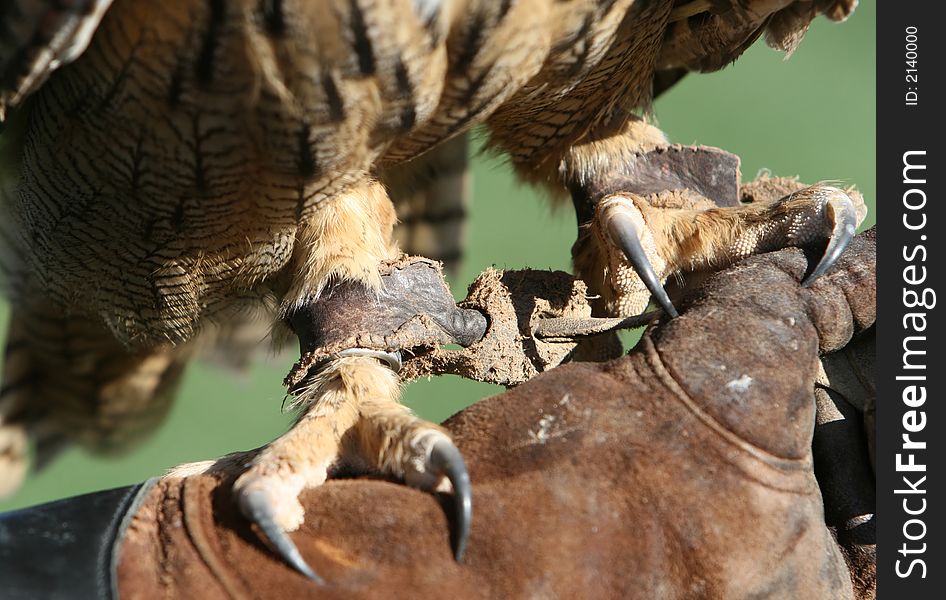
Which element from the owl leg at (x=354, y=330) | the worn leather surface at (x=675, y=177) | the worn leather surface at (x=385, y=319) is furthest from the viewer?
the worn leather surface at (x=675, y=177)

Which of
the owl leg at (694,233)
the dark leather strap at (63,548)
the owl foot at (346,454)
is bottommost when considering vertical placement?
the owl foot at (346,454)

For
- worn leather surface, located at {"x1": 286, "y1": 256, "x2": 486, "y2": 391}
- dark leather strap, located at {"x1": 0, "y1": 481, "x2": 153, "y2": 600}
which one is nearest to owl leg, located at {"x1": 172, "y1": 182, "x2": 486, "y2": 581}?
Answer: worn leather surface, located at {"x1": 286, "y1": 256, "x2": 486, "y2": 391}

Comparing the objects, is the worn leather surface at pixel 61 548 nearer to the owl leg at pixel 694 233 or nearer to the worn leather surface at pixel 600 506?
the worn leather surface at pixel 600 506

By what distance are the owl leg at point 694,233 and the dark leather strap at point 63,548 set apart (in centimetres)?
59

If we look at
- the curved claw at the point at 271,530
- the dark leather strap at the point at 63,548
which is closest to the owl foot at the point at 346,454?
the curved claw at the point at 271,530

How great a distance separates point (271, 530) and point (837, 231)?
2.19 ft

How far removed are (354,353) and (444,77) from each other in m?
0.38

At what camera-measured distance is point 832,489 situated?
102cm

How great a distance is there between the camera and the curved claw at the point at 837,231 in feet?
3.35

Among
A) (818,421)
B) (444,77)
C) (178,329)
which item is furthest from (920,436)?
(178,329)

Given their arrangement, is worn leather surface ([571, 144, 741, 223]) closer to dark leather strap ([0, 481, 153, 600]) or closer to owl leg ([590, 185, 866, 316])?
owl leg ([590, 185, 866, 316])

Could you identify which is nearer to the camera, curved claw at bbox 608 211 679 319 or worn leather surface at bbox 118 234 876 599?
worn leather surface at bbox 118 234 876 599

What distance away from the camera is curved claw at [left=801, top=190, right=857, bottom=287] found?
1.02 m

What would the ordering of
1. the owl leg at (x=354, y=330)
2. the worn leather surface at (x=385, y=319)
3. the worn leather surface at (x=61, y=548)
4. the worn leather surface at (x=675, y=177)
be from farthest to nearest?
the worn leather surface at (x=675, y=177), the worn leather surface at (x=385, y=319), the owl leg at (x=354, y=330), the worn leather surface at (x=61, y=548)
